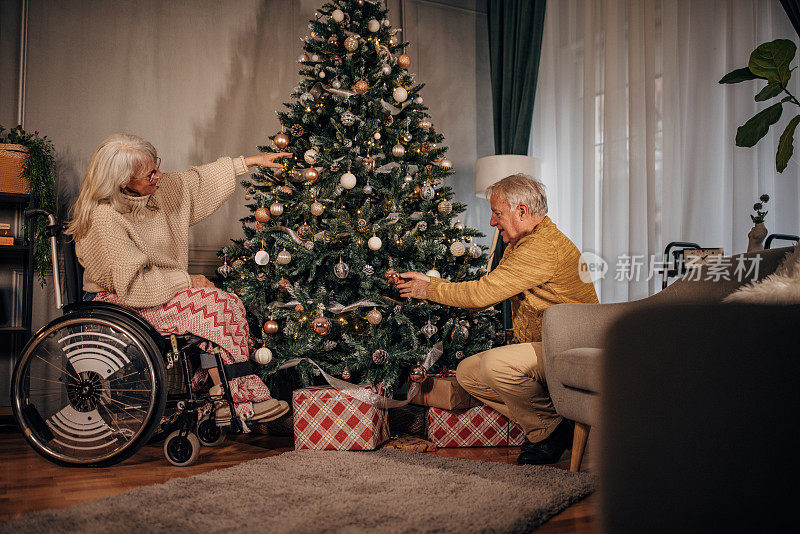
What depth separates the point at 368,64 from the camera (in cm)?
275

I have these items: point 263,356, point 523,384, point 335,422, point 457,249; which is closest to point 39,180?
point 263,356

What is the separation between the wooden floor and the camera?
1.62 m

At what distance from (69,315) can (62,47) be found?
1.98 metres

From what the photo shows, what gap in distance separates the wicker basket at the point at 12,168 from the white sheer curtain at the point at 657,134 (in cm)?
298

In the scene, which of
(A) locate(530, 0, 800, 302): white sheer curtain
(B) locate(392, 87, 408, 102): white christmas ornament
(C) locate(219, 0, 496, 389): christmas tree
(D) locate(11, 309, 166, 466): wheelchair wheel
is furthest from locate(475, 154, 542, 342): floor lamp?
(D) locate(11, 309, 166, 466): wheelchair wheel

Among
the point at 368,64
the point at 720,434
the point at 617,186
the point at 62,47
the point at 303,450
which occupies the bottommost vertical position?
the point at 303,450

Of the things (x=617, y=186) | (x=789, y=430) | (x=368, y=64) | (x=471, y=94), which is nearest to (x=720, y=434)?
(x=789, y=430)

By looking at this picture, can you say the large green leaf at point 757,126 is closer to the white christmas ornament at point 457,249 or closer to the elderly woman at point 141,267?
the white christmas ornament at point 457,249

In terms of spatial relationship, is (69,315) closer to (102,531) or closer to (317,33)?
(102,531)

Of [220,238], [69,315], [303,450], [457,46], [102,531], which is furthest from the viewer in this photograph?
[457,46]

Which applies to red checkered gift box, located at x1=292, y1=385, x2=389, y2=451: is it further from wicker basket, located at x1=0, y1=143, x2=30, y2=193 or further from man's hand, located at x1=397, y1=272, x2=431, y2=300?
wicker basket, located at x1=0, y1=143, x2=30, y2=193

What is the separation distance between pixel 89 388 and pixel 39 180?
138 cm

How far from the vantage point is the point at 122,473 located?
2.03 meters

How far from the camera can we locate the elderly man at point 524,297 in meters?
2.19
